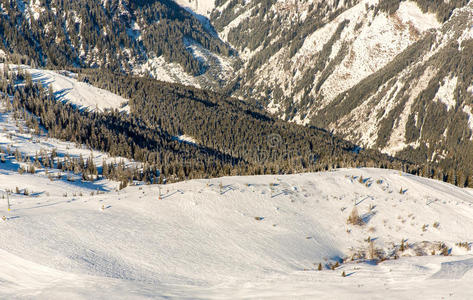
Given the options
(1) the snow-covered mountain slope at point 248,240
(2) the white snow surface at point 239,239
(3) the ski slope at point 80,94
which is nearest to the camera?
(2) the white snow surface at point 239,239

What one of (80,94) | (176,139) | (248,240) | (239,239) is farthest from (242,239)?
(80,94)

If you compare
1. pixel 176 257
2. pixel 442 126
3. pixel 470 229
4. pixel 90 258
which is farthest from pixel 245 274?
pixel 442 126

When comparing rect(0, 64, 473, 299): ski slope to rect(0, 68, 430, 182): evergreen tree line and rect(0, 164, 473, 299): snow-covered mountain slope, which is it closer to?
rect(0, 164, 473, 299): snow-covered mountain slope

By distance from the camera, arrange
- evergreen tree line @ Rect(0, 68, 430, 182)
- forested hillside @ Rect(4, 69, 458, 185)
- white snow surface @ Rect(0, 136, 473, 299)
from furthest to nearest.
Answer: forested hillside @ Rect(4, 69, 458, 185) < evergreen tree line @ Rect(0, 68, 430, 182) < white snow surface @ Rect(0, 136, 473, 299)

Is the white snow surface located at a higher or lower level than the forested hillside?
lower

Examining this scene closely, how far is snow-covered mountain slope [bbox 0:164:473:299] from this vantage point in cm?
2439

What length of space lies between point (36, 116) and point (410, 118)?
700 feet

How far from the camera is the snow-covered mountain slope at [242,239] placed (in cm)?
2439

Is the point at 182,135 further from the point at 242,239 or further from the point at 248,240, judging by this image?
the point at 248,240

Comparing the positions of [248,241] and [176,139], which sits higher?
[176,139]

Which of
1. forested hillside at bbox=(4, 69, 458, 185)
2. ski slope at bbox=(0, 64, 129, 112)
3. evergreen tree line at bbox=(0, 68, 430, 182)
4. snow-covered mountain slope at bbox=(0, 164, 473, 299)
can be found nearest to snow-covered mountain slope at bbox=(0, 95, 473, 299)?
snow-covered mountain slope at bbox=(0, 164, 473, 299)

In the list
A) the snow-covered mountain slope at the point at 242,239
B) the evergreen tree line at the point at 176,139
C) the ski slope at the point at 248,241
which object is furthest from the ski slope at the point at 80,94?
the ski slope at the point at 248,241

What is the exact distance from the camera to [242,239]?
3597 cm

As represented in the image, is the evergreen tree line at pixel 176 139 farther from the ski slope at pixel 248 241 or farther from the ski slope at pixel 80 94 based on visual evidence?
the ski slope at pixel 248 241
